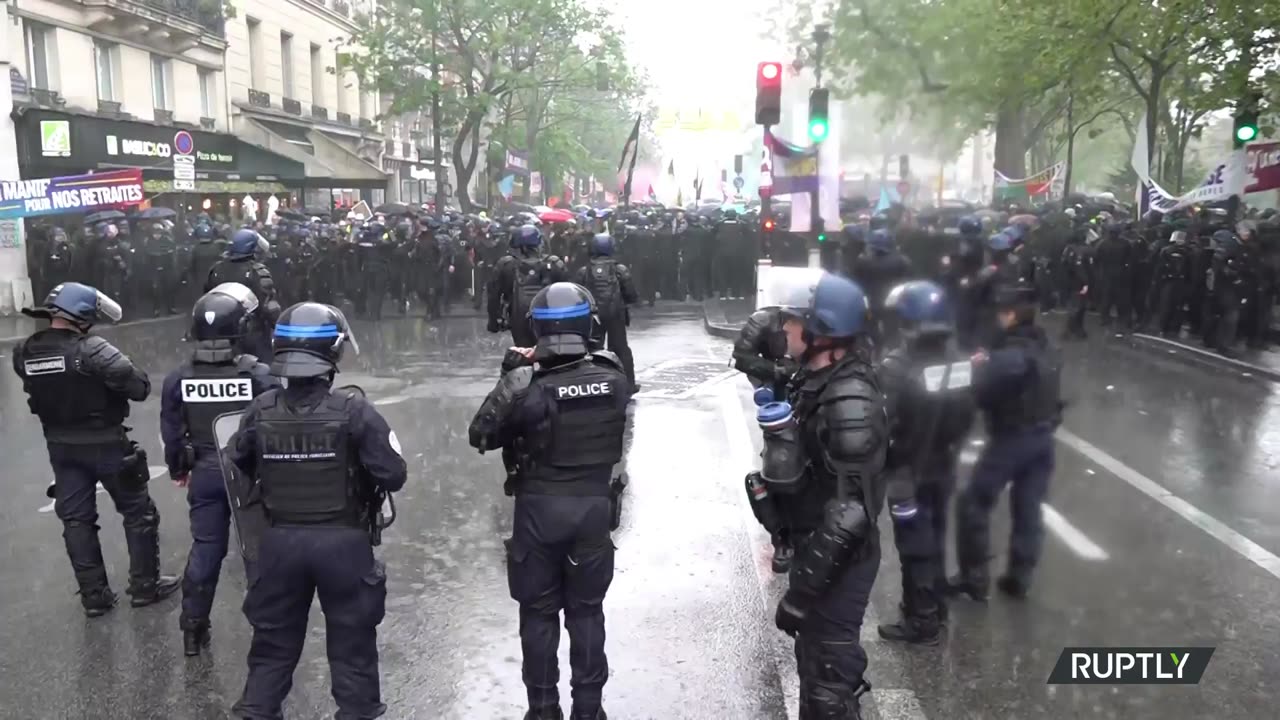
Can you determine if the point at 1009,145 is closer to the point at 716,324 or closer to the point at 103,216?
the point at 716,324

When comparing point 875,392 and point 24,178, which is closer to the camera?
point 875,392

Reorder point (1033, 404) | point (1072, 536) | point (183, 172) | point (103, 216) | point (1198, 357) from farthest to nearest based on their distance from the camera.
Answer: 1. point (103, 216)
2. point (183, 172)
3. point (1198, 357)
4. point (1072, 536)
5. point (1033, 404)

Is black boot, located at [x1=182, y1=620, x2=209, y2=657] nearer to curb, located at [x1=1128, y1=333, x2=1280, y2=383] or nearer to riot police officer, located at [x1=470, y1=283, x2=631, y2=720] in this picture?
riot police officer, located at [x1=470, y1=283, x2=631, y2=720]

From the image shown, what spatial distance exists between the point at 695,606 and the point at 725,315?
12.7 meters

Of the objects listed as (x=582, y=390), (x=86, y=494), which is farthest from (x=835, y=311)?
(x=86, y=494)

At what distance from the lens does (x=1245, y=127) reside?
15.4 m

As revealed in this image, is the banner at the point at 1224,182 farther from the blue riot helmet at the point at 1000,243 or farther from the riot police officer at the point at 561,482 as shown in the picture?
the riot police officer at the point at 561,482

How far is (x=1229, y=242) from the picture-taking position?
13875mm

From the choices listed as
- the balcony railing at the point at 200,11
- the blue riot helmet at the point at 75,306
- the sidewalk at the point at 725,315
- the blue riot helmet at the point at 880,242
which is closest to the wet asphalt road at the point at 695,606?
the blue riot helmet at the point at 75,306

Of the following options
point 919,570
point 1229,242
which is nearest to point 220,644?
point 919,570

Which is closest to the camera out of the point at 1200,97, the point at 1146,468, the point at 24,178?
the point at 1146,468

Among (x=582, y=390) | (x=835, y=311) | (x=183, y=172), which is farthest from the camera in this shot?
(x=183, y=172)

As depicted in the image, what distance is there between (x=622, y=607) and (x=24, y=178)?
1874 cm

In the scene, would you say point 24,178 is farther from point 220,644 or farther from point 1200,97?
point 1200,97
